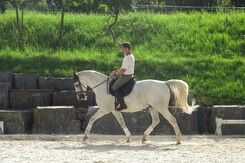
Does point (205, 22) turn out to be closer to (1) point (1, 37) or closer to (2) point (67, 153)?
(1) point (1, 37)

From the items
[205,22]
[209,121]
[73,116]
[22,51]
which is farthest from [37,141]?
[205,22]

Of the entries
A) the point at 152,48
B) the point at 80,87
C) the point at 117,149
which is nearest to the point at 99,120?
the point at 80,87

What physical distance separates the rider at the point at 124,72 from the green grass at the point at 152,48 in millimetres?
4915

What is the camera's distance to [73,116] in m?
19.2

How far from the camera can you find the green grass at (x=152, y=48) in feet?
75.3

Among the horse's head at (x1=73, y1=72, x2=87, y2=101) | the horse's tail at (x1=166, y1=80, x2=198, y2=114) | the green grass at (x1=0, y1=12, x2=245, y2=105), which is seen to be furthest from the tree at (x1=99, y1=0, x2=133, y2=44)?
the horse's tail at (x1=166, y1=80, x2=198, y2=114)

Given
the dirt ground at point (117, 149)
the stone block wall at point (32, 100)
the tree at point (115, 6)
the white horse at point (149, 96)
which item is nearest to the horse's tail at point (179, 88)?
the white horse at point (149, 96)

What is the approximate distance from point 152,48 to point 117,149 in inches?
477

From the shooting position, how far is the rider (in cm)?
1662

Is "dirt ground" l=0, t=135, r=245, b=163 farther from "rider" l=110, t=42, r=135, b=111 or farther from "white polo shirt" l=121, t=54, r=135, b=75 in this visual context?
"white polo shirt" l=121, t=54, r=135, b=75

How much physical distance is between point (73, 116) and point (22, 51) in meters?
7.91

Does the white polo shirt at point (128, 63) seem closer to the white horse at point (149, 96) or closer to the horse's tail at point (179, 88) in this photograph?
the white horse at point (149, 96)

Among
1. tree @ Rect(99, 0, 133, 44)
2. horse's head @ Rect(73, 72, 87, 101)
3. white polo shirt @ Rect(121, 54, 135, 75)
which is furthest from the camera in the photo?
tree @ Rect(99, 0, 133, 44)

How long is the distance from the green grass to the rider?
16.1ft
